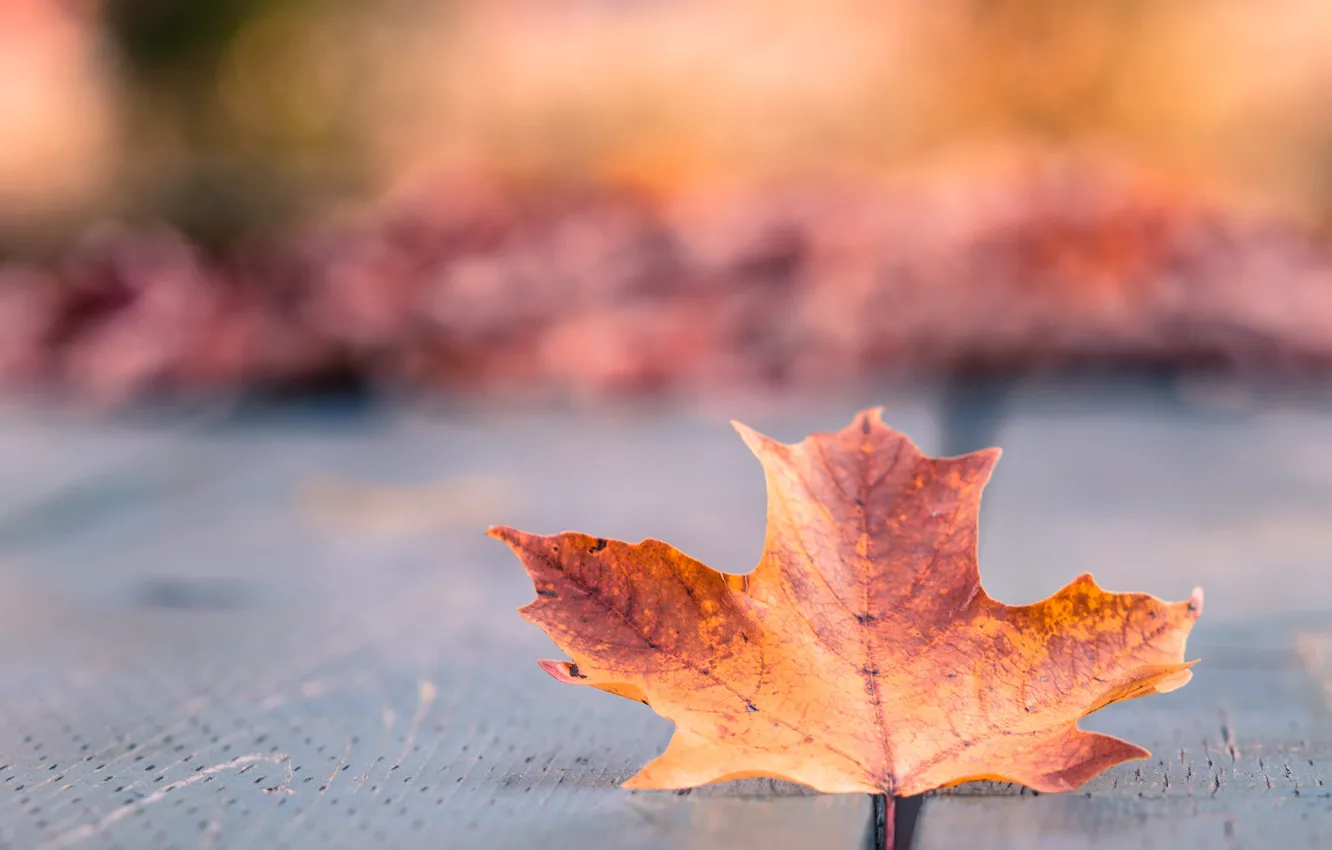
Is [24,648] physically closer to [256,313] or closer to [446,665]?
[446,665]

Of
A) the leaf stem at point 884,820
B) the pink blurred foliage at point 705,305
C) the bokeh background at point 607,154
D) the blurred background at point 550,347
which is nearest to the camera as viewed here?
the leaf stem at point 884,820

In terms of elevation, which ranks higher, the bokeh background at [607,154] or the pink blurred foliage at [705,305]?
the bokeh background at [607,154]

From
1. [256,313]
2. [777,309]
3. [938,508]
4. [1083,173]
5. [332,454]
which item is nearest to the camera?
[938,508]

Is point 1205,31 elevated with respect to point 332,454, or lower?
elevated

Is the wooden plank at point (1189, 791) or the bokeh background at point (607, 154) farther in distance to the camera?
the bokeh background at point (607, 154)

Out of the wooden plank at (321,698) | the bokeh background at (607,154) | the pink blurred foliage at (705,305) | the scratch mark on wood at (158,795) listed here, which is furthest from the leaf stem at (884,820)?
the bokeh background at (607,154)

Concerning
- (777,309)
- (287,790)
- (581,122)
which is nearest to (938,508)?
(287,790)

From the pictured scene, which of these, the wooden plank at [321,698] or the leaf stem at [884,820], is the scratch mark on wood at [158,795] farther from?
the leaf stem at [884,820]
